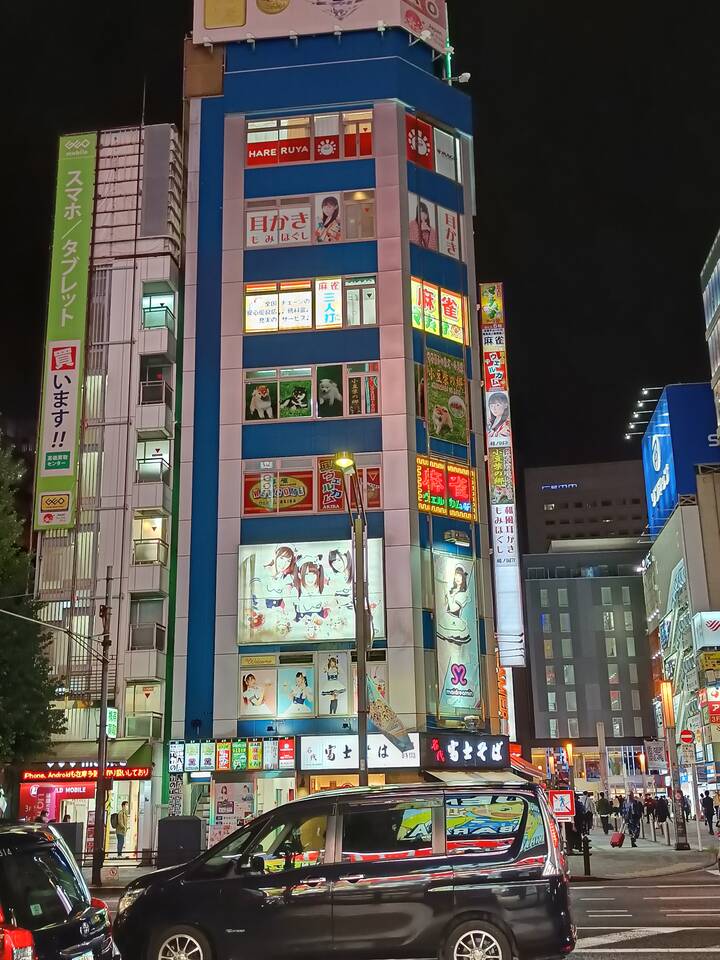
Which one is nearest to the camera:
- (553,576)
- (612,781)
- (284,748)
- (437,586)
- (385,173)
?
(284,748)

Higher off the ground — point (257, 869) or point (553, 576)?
point (553, 576)

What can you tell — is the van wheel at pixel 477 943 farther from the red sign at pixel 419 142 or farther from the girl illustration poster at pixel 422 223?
the red sign at pixel 419 142

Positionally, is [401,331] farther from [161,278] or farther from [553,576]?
[553,576]

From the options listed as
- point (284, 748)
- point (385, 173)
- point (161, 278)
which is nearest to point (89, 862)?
point (284, 748)

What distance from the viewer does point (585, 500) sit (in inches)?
7136

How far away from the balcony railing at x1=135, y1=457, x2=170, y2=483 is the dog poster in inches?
479

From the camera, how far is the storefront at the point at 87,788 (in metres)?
39.0

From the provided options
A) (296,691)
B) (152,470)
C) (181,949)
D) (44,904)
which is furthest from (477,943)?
(152,470)

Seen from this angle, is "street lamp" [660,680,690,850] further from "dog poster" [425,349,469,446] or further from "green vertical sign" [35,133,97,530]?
"green vertical sign" [35,133,97,530]

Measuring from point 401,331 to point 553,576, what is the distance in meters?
98.3

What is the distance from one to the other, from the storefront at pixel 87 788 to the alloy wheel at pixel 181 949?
93.0ft

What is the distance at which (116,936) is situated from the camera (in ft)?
37.5

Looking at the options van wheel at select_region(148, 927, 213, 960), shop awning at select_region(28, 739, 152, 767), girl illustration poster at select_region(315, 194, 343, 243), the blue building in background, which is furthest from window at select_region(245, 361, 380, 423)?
van wheel at select_region(148, 927, 213, 960)

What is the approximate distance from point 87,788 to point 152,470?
14.1 meters
